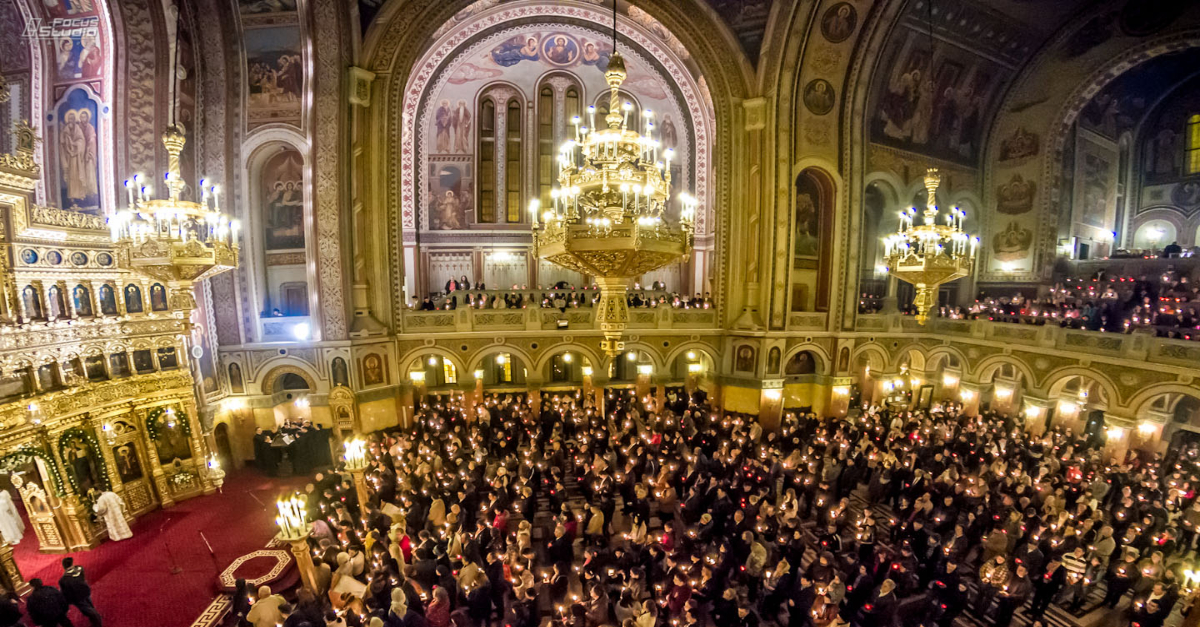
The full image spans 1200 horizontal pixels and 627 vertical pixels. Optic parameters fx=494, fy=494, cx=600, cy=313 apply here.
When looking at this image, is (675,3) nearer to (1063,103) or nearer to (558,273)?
(558,273)

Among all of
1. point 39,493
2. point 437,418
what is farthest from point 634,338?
point 39,493

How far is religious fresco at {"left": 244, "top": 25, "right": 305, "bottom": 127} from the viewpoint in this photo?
13930mm

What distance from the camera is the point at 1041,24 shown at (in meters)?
18.4

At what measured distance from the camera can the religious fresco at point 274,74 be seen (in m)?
13.9

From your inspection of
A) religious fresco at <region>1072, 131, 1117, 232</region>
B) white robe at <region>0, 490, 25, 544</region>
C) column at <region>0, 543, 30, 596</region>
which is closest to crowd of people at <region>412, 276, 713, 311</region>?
white robe at <region>0, 490, 25, 544</region>

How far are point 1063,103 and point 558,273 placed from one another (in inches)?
836

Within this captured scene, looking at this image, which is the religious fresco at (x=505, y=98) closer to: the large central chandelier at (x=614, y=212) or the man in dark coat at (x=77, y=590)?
the large central chandelier at (x=614, y=212)

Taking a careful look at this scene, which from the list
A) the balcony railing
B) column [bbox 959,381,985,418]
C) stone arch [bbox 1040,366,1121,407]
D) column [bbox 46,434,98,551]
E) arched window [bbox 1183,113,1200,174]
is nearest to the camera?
column [bbox 46,434,98,551]

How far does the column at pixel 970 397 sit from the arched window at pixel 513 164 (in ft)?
62.0

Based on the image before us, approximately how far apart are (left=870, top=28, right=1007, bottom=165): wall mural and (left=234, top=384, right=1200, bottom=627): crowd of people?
455 inches

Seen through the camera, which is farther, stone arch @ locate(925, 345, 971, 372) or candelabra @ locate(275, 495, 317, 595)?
stone arch @ locate(925, 345, 971, 372)

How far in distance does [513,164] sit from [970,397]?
66.7ft

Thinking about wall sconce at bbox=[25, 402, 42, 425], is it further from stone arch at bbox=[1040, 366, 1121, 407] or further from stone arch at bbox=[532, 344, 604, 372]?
stone arch at bbox=[1040, 366, 1121, 407]

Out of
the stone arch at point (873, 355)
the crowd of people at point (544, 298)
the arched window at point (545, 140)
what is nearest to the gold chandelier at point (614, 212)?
the crowd of people at point (544, 298)
